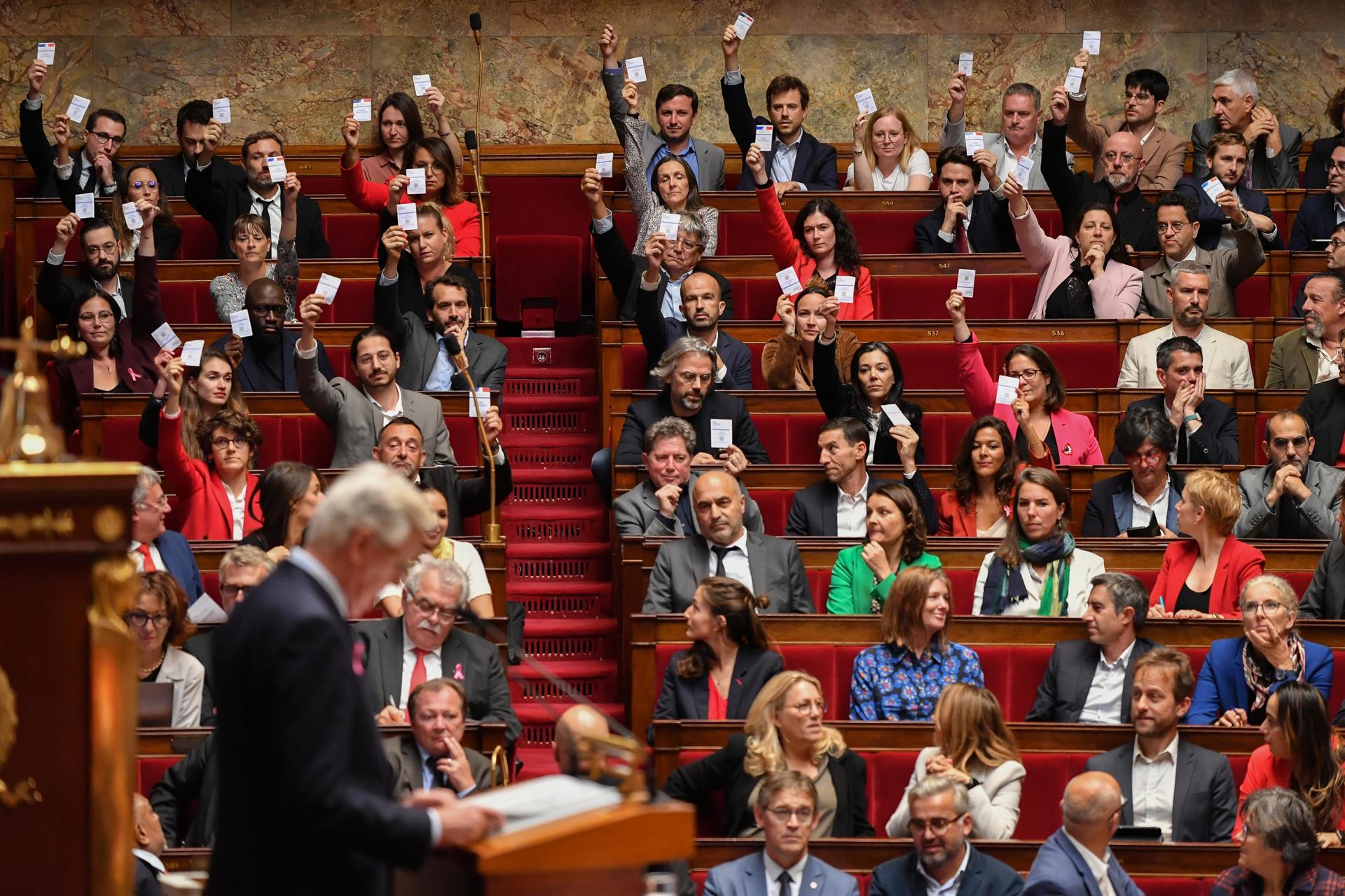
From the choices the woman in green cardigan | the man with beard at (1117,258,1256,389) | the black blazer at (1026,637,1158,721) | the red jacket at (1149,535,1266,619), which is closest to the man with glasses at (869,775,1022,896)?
the black blazer at (1026,637,1158,721)

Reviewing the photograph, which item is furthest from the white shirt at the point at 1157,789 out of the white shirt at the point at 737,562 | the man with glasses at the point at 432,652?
the man with glasses at the point at 432,652

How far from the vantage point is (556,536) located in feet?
16.6

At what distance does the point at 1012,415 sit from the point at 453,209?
202 centimetres

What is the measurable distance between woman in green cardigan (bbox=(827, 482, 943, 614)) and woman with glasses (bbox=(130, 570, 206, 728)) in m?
1.32

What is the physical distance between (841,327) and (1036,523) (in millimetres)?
1184

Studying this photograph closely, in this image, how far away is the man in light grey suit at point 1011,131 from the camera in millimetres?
6016

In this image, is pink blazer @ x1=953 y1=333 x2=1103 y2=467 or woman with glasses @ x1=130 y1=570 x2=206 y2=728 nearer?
woman with glasses @ x1=130 y1=570 x2=206 y2=728

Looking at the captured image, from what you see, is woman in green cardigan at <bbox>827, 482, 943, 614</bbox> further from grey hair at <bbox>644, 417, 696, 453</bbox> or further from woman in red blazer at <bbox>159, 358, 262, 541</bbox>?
woman in red blazer at <bbox>159, 358, 262, 541</bbox>

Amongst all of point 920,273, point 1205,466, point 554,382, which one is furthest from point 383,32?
point 1205,466

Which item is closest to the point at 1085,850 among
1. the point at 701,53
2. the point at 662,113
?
the point at 662,113

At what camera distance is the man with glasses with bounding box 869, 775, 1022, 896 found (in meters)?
3.15

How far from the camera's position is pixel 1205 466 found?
4555 mm

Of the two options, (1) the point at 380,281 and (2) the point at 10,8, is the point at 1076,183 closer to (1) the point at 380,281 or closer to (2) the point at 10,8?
(1) the point at 380,281

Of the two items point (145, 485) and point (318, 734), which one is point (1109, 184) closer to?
point (145, 485)
